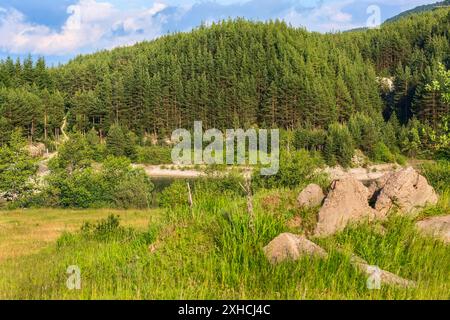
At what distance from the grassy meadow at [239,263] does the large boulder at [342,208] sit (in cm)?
33

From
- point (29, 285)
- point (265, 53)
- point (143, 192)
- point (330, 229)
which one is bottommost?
point (143, 192)

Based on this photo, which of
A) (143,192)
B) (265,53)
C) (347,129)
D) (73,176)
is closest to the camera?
(143,192)

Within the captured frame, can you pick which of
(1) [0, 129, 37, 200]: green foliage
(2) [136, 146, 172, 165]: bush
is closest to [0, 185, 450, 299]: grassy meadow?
(1) [0, 129, 37, 200]: green foliage

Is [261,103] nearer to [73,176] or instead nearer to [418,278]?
[73,176]

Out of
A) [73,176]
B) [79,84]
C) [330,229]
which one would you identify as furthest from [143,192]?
[79,84]

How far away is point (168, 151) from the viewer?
13275 cm

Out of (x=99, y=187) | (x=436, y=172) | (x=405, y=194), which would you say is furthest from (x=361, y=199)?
(x=99, y=187)

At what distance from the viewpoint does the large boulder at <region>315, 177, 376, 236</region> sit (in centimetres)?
1133

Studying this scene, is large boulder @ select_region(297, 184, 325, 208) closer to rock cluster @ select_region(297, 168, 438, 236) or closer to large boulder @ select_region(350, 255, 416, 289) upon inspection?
rock cluster @ select_region(297, 168, 438, 236)

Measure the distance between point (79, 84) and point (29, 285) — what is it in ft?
597

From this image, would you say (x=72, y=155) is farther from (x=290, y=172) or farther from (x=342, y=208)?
(x=342, y=208)

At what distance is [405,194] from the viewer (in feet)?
40.2

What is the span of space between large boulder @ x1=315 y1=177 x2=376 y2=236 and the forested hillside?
12985 cm

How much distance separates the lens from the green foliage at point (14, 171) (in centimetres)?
6938
